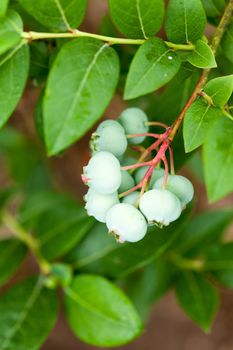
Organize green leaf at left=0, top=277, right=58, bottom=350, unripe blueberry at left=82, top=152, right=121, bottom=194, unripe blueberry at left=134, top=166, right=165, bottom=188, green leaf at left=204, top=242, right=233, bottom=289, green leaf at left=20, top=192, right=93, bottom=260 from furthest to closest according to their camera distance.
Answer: green leaf at left=204, top=242, right=233, bottom=289, green leaf at left=20, top=192, right=93, bottom=260, green leaf at left=0, top=277, right=58, bottom=350, unripe blueberry at left=134, top=166, right=165, bottom=188, unripe blueberry at left=82, top=152, right=121, bottom=194

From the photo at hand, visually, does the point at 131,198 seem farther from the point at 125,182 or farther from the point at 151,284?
the point at 151,284

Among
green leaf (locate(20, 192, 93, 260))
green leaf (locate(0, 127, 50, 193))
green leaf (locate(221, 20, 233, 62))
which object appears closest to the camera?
green leaf (locate(221, 20, 233, 62))

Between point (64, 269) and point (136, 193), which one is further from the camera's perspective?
point (64, 269)

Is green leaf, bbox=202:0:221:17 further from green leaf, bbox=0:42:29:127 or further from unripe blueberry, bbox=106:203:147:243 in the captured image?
unripe blueberry, bbox=106:203:147:243

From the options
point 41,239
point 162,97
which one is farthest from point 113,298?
point 162,97

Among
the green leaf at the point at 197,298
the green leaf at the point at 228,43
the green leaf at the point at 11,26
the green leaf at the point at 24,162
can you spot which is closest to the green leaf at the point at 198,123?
the green leaf at the point at 228,43

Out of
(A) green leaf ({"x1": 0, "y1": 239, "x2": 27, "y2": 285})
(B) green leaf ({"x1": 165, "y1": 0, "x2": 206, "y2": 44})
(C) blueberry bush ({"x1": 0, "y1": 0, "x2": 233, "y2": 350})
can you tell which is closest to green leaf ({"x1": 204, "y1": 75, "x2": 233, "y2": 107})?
(C) blueberry bush ({"x1": 0, "y1": 0, "x2": 233, "y2": 350})

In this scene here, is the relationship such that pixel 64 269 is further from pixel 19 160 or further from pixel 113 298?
pixel 19 160

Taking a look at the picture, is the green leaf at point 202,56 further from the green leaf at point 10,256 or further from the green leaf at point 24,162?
the green leaf at point 24,162
